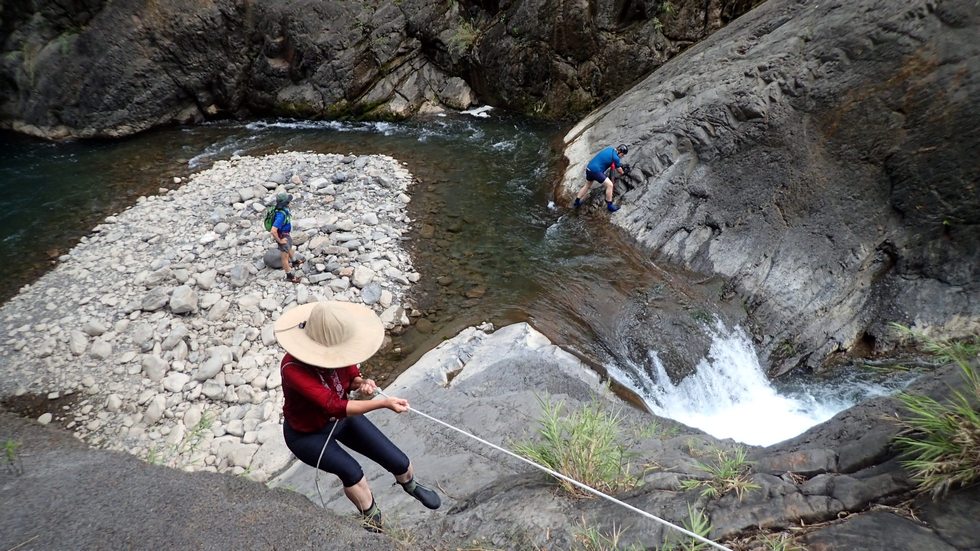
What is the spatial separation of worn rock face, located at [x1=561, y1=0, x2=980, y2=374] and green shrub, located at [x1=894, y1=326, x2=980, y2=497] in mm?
4183

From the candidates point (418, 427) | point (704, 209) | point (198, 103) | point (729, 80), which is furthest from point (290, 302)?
point (198, 103)

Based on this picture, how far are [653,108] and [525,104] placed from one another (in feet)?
16.8

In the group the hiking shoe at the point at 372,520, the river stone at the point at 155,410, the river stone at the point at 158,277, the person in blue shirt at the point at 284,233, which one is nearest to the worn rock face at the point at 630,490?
the hiking shoe at the point at 372,520

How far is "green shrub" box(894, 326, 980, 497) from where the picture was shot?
2.21 m

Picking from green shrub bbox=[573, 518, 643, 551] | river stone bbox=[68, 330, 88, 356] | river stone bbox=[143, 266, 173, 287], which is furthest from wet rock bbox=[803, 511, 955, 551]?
river stone bbox=[143, 266, 173, 287]

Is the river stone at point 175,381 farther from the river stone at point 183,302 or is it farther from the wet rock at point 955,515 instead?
the wet rock at point 955,515

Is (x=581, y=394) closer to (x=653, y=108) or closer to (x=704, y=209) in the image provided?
(x=704, y=209)

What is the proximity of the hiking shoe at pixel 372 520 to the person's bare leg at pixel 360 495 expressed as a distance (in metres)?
0.03

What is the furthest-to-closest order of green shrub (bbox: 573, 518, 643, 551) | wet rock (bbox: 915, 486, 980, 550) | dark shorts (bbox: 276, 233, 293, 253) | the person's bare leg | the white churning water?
dark shorts (bbox: 276, 233, 293, 253)
the white churning water
the person's bare leg
green shrub (bbox: 573, 518, 643, 551)
wet rock (bbox: 915, 486, 980, 550)

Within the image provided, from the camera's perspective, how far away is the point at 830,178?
7105 mm

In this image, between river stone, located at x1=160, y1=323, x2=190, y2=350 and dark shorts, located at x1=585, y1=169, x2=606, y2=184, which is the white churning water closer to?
dark shorts, located at x1=585, y1=169, x2=606, y2=184

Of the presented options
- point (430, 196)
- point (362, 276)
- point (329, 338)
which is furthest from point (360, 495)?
point (430, 196)

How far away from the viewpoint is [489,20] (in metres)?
13.8

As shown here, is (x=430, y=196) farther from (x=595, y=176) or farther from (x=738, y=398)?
(x=738, y=398)
